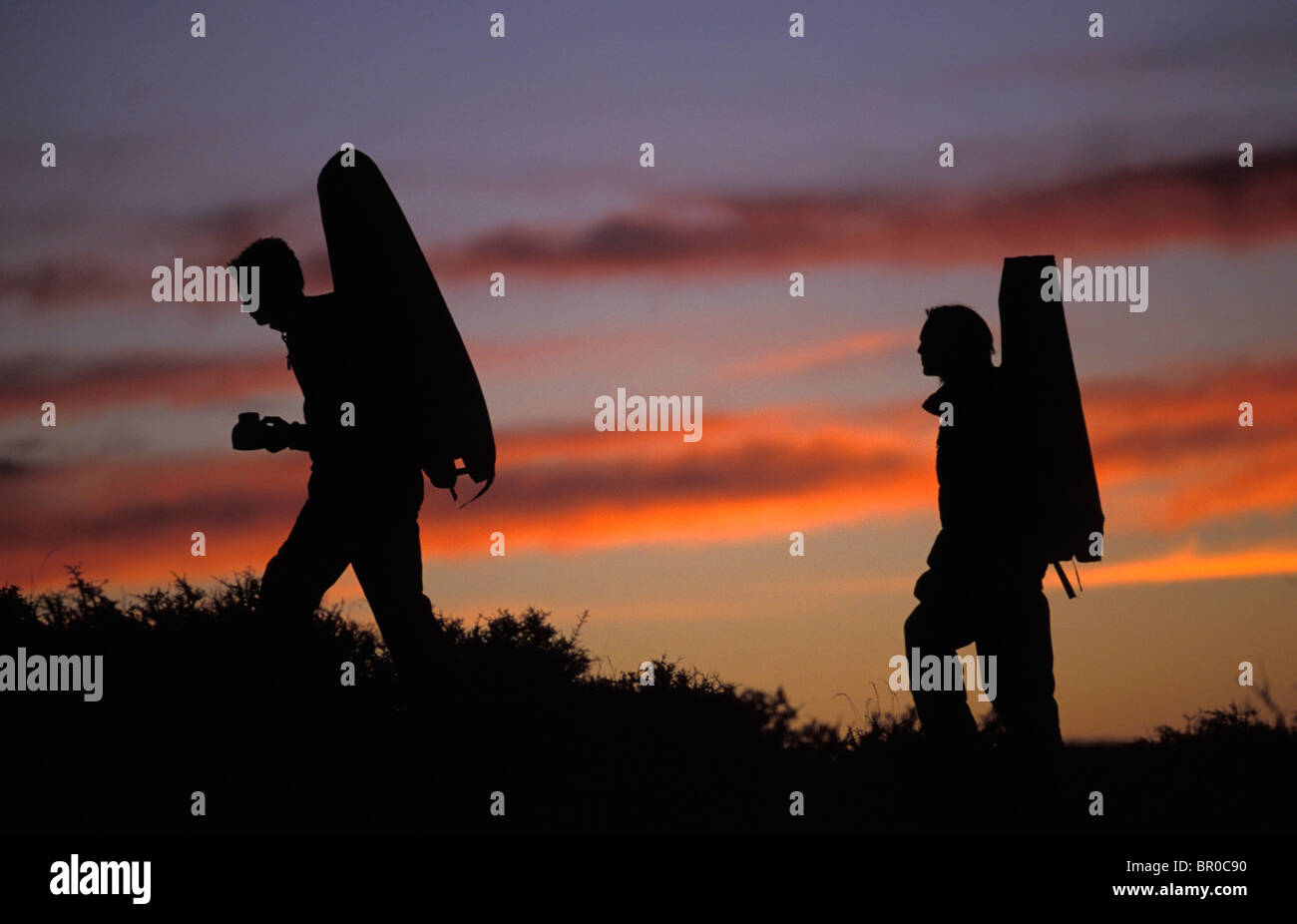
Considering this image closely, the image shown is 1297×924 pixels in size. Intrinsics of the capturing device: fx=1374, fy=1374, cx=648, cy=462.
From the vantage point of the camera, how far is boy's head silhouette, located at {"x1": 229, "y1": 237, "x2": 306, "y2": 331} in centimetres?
668

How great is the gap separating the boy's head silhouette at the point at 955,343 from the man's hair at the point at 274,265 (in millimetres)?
3150

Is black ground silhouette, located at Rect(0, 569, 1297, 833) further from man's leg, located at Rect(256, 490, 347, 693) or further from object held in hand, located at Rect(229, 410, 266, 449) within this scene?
object held in hand, located at Rect(229, 410, 266, 449)

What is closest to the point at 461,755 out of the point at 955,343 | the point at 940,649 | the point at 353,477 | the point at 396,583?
the point at 396,583

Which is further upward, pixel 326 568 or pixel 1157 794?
pixel 326 568

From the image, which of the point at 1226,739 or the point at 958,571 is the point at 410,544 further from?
the point at 1226,739

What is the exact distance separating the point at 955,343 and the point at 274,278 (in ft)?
11.1

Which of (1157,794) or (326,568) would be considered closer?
(326,568)

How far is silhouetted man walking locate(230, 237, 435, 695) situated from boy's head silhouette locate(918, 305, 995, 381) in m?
2.58

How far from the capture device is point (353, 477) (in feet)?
21.3

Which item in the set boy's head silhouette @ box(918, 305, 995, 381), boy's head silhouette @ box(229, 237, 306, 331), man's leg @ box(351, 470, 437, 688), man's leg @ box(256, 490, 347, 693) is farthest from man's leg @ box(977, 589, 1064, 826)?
boy's head silhouette @ box(229, 237, 306, 331)

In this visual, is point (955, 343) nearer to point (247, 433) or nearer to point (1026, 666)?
point (1026, 666)
